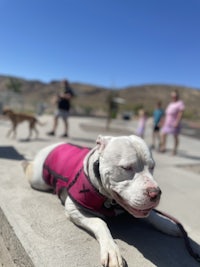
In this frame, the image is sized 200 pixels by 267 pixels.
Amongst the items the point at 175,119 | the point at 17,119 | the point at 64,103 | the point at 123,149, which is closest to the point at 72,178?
the point at 123,149

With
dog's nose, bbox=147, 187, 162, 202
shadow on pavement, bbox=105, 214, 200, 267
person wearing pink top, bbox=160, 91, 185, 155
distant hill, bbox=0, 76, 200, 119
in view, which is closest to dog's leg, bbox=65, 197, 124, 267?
shadow on pavement, bbox=105, 214, 200, 267

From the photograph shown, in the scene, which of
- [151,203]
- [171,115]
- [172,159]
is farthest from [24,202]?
[171,115]

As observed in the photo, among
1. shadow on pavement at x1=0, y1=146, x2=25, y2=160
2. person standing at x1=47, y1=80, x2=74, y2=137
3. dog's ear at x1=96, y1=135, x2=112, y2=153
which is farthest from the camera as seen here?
person standing at x1=47, y1=80, x2=74, y2=137

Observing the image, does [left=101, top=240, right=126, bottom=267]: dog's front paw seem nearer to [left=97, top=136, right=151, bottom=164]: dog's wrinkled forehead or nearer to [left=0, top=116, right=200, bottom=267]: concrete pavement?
[left=0, top=116, right=200, bottom=267]: concrete pavement

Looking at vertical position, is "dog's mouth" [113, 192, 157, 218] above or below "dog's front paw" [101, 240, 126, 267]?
above

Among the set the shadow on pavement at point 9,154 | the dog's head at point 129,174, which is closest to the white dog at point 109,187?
the dog's head at point 129,174

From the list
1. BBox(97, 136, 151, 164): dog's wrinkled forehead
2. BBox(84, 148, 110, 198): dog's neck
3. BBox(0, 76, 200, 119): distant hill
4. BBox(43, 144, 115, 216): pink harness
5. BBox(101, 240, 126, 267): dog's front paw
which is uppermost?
BBox(97, 136, 151, 164): dog's wrinkled forehead

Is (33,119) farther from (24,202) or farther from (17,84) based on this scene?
(17,84)

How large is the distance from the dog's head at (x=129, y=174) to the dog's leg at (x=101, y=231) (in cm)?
25

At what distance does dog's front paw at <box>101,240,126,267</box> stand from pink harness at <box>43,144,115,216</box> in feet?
1.47

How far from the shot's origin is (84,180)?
2809 mm

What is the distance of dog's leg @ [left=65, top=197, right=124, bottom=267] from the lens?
2.25 metres

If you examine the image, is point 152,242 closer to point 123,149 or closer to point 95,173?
point 95,173

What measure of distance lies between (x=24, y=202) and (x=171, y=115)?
6240 millimetres
